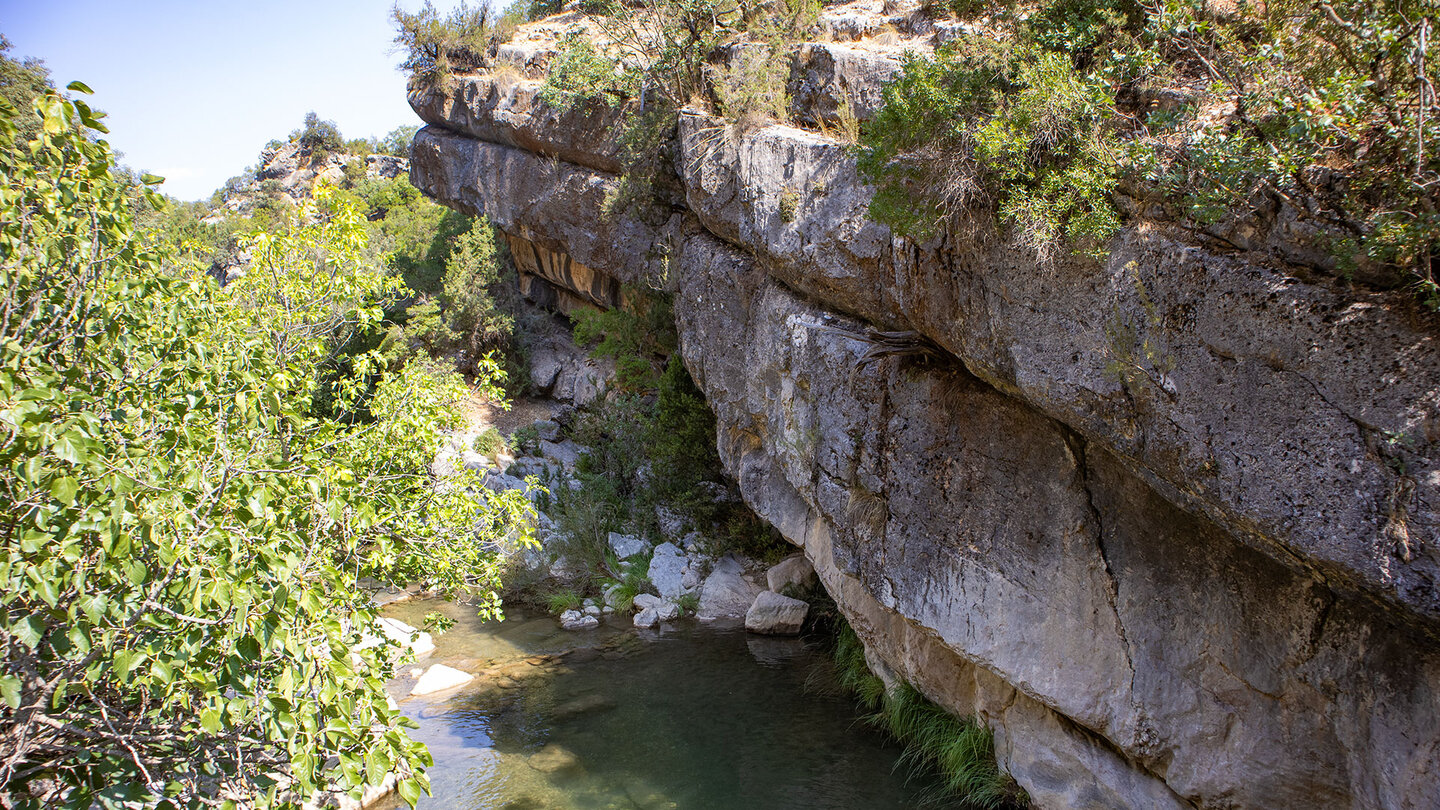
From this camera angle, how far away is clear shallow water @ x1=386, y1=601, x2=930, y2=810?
31.5ft

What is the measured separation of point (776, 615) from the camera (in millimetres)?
14352

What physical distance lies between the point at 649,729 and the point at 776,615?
3753 millimetres

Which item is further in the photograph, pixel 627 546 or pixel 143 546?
pixel 627 546

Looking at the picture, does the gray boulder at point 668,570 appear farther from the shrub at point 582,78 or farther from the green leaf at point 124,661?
the green leaf at point 124,661

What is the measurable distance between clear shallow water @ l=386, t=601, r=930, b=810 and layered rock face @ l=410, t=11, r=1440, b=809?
1.51 metres

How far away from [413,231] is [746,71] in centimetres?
2358

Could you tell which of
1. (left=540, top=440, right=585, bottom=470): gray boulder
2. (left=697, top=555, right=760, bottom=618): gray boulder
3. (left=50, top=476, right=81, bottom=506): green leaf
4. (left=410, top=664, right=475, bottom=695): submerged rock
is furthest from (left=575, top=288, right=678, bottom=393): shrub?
(left=50, top=476, right=81, bottom=506): green leaf

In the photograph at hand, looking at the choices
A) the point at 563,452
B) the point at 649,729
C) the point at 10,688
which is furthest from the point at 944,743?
the point at 563,452

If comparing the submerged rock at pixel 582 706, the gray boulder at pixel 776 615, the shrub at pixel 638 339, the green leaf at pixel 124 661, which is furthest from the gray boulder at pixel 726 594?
the green leaf at pixel 124 661

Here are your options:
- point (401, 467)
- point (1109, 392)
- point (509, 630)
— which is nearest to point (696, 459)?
point (509, 630)

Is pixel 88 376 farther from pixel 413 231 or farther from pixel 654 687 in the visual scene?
pixel 413 231

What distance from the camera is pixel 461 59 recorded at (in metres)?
23.2

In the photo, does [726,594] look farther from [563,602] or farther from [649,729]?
[649,729]

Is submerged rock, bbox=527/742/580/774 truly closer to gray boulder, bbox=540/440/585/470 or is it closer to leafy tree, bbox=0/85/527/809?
leafy tree, bbox=0/85/527/809
